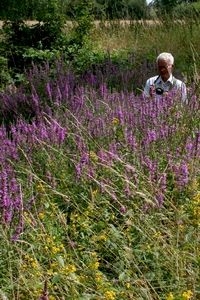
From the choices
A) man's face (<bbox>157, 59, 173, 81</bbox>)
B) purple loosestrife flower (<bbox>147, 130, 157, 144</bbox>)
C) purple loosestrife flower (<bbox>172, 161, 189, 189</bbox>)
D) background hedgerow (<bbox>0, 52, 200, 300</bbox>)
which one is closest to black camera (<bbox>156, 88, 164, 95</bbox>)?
man's face (<bbox>157, 59, 173, 81</bbox>)

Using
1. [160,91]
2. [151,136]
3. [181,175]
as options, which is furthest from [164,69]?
[181,175]

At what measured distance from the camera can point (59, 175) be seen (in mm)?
4184

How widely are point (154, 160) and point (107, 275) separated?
0.97m

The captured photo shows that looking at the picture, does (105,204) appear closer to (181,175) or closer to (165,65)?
(181,175)

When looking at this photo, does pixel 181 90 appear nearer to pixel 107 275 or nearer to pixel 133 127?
pixel 133 127

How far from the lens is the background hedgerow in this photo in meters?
2.92

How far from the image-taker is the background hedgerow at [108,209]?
2918 millimetres

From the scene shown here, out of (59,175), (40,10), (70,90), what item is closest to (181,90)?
(70,90)

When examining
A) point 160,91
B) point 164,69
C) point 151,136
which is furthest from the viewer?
point 164,69

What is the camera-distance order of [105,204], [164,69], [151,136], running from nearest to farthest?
[105,204]
[151,136]
[164,69]

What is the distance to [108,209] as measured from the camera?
381 centimetres

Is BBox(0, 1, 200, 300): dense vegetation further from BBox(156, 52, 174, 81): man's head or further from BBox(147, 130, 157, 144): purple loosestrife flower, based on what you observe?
BBox(156, 52, 174, 81): man's head

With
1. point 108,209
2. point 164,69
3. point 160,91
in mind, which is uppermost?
point 164,69

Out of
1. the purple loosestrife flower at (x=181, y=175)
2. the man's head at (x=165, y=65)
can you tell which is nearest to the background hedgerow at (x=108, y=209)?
the purple loosestrife flower at (x=181, y=175)
